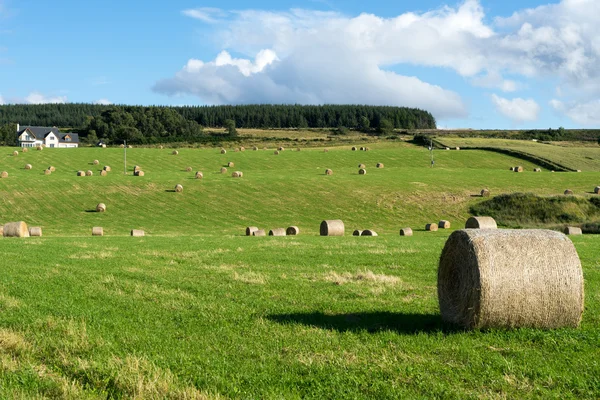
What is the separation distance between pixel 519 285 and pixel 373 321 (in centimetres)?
267

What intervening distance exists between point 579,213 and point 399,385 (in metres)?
54.3

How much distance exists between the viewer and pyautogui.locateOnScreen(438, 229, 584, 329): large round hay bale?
10.2 metres

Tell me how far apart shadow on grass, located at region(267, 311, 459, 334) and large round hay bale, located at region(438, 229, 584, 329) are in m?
0.55

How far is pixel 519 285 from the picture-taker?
10211mm

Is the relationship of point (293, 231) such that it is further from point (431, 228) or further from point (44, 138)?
point (44, 138)

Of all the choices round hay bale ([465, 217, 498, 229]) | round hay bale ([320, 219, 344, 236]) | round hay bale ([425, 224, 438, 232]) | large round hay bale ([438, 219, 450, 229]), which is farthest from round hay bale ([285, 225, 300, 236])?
large round hay bale ([438, 219, 450, 229])

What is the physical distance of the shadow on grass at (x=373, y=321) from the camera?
34.5ft

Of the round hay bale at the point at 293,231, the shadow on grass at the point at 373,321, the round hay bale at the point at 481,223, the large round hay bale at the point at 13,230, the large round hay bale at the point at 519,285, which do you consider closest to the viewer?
the large round hay bale at the point at 519,285

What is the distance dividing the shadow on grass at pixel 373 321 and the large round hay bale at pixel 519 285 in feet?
1.79

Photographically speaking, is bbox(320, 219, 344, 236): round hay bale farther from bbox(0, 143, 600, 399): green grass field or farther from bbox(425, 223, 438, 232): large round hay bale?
bbox(0, 143, 600, 399): green grass field

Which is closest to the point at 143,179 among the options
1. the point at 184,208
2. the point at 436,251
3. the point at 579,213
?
the point at 184,208

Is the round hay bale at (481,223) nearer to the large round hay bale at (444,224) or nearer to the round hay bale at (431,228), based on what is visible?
the round hay bale at (431,228)

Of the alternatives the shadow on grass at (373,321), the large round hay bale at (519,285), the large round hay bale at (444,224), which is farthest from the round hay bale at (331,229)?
the large round hay bale at (519,285)

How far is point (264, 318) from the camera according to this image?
37.0 feet
